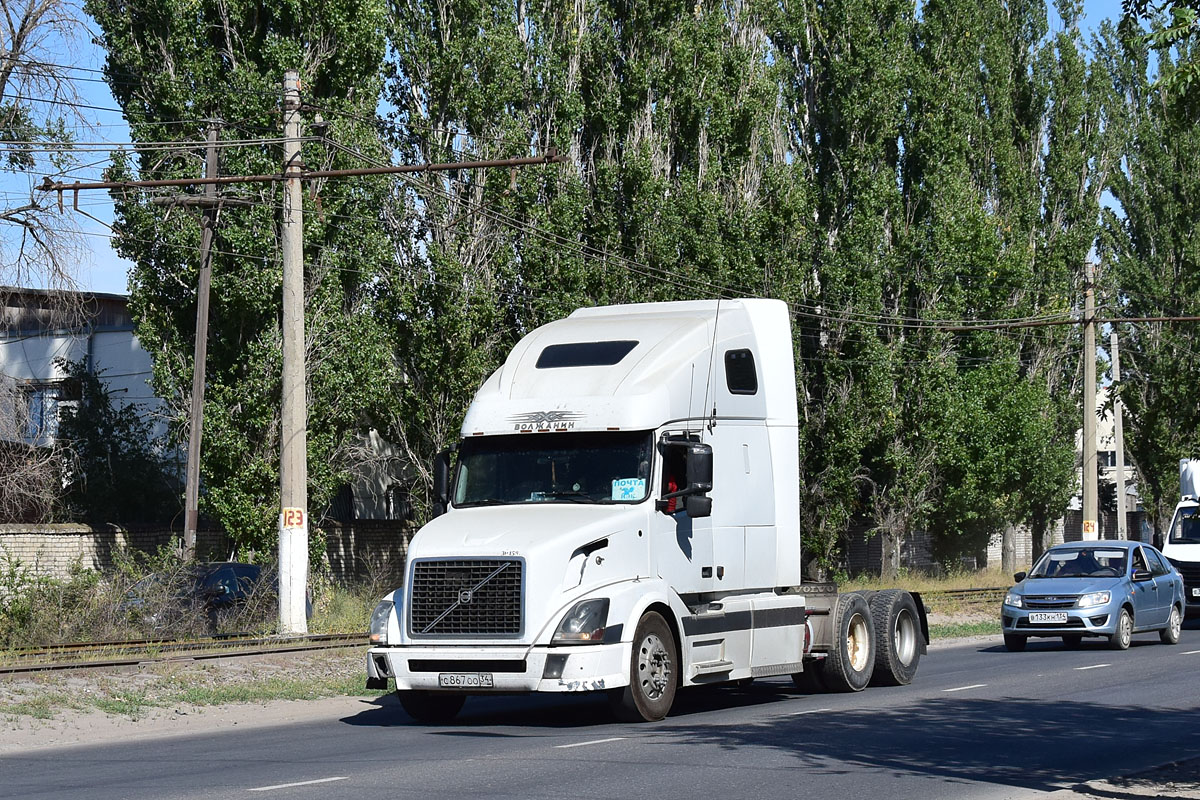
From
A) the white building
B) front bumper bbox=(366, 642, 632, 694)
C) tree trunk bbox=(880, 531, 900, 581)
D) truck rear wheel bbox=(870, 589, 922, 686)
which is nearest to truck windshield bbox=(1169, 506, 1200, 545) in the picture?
tree trunk bbox=(880, 531, 900, 581)

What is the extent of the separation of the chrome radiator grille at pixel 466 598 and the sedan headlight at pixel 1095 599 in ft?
45.7

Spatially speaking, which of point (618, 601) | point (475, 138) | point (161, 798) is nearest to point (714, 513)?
point (618, 601)

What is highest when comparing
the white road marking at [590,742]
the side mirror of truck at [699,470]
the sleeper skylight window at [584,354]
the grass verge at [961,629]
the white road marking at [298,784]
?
the sleeper skylight window at [584,354]

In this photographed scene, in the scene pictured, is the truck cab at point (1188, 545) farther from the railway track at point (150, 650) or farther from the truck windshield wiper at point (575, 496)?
the truck windshield wiper at point (575, 496)

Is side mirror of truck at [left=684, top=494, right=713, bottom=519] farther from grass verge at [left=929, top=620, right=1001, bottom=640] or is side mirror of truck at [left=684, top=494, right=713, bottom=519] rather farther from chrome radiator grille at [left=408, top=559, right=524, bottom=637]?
grass verge at [left=929, top=620, right=1001, bottom=640]

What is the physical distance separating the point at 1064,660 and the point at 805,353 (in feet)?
67.4

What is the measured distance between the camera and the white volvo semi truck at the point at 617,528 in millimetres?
13648

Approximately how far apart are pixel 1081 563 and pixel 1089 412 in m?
17.3

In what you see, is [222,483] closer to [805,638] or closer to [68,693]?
[68,693]

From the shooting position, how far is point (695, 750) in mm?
12258

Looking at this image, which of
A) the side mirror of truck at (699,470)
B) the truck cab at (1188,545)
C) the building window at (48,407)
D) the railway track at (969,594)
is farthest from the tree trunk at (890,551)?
the side mirror of truck at (699,470)

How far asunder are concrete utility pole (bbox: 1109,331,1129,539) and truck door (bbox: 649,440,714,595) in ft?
114

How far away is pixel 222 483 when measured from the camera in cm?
3238

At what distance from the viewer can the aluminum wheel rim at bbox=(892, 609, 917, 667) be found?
18547mm
